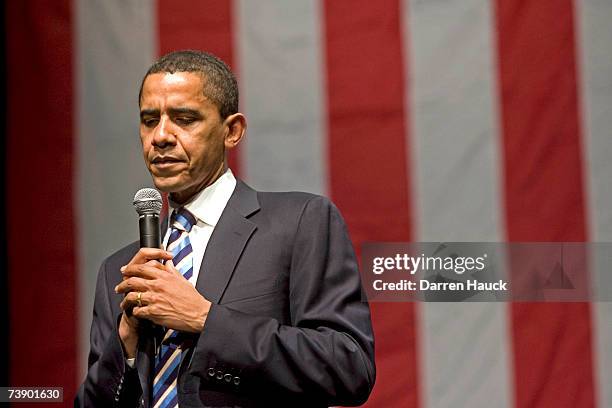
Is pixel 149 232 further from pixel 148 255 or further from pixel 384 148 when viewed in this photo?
pixel 384 148

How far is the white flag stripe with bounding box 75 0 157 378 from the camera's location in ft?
6.70

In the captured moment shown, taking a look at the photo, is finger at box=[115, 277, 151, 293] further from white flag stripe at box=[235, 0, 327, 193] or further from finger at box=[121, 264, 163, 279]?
white flag stripe at box=[235, 0, 327, 193]

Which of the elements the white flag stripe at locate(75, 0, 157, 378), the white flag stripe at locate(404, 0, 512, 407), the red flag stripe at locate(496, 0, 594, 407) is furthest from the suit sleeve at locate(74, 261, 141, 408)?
the red flag stripe at locate(496, 0, 594, 407)

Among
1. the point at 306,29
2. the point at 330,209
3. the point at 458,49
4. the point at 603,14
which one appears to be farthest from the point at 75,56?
the point at 603,14

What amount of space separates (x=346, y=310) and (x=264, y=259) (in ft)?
0.44

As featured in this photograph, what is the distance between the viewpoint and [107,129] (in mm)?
2059

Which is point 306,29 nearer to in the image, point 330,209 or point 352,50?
point 352,50

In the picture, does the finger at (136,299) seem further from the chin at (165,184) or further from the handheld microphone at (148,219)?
the chin at (165,184)

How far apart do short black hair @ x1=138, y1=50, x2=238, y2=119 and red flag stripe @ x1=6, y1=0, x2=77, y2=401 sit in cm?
79

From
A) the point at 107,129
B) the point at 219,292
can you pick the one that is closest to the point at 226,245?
the point at 219,292

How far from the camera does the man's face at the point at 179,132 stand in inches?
51.4

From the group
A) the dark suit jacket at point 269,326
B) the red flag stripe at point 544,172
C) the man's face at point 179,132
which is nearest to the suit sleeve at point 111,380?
the dark suit jacket at point 269,326

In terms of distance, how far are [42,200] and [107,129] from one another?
0.22 m

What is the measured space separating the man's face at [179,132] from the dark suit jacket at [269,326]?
3.0 inches
